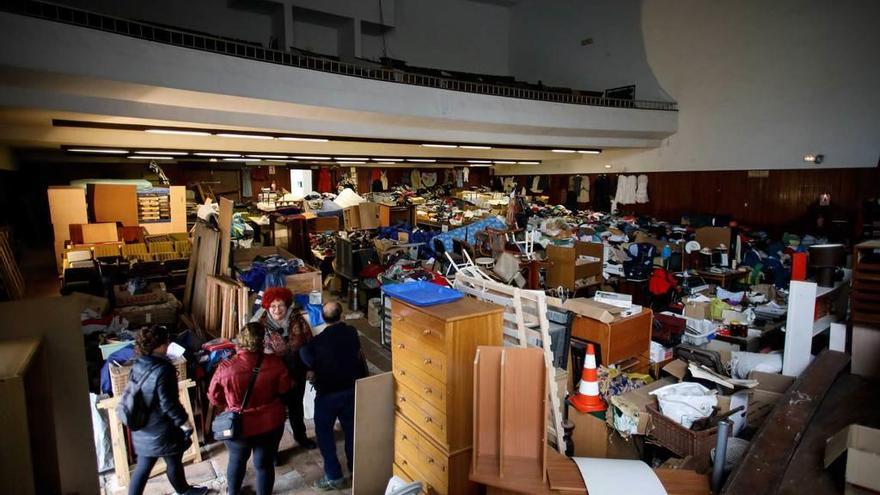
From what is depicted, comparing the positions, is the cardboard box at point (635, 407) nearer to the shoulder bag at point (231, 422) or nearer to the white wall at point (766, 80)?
the shoulder bag at point (231, 422)

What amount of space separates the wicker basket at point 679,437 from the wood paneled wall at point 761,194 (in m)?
8.65

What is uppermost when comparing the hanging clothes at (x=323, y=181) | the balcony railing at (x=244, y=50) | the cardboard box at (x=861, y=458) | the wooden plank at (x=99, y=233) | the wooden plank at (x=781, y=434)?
the balcony railing at (x=244, y=50)

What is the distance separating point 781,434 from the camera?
2203 mm

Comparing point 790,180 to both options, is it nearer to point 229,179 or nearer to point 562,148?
point 562,148

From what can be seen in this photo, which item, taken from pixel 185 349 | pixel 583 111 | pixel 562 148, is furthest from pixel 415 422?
pixel 562 148

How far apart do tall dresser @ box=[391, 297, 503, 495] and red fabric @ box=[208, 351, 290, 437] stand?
33.8 inches

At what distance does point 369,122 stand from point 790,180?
31.9 ft

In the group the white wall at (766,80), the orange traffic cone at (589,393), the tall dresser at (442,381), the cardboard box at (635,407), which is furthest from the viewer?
the white wall at (766,80)

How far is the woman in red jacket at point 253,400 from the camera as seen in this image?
9.50 ft

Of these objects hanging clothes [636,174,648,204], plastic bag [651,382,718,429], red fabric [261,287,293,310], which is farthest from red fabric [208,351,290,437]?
hanging clothes [636,174,648,204]

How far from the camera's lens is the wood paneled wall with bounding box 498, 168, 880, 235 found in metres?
9.77

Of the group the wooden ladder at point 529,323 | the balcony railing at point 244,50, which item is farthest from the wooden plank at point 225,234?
the wooden ladder at point 529,323

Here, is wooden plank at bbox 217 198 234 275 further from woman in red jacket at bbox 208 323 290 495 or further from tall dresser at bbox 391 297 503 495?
tall dresser at bbox 391 297 503 495

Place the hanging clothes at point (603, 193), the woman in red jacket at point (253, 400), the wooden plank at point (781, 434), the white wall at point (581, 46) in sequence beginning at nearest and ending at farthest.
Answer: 1. the wooden plank at point (781, 434)
2. the woman in red jacket at point (253, 400)
3. the white wall at point (581, 46)
4. the hanging clothes at point (603, 193)
